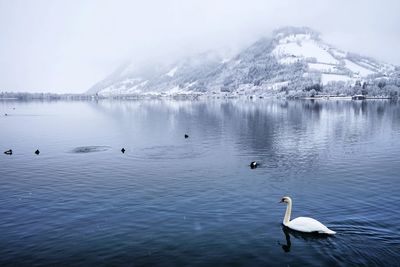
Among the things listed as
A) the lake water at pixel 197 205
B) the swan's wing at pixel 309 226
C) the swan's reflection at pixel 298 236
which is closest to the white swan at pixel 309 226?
the swan's wing at pixel 309 226

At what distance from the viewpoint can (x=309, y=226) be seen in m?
33.2

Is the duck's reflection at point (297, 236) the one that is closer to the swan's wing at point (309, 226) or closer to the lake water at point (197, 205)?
the lake water at point (197, 205)

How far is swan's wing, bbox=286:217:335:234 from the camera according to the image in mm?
32625

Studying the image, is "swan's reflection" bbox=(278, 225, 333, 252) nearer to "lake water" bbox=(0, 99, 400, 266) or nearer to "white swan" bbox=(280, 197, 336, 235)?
"lake water" bbox=(0, 99, 400, 266)

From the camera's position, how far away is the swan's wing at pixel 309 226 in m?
32.6

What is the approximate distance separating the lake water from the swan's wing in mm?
711

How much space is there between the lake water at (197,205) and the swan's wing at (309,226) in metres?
0.71

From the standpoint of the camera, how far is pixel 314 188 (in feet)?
164

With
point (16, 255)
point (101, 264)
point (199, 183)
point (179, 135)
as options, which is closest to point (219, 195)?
point (199, 183)

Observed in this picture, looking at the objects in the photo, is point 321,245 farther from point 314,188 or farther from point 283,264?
point 314,188

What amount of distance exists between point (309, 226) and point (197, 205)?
46.8ft

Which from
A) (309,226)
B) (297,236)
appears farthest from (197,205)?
(309,226)

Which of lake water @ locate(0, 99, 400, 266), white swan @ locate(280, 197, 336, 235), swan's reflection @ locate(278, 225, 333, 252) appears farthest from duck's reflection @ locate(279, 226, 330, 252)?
white swan @ locate(280, 197, 336, 235)

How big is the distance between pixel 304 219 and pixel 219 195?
15.1 meters
